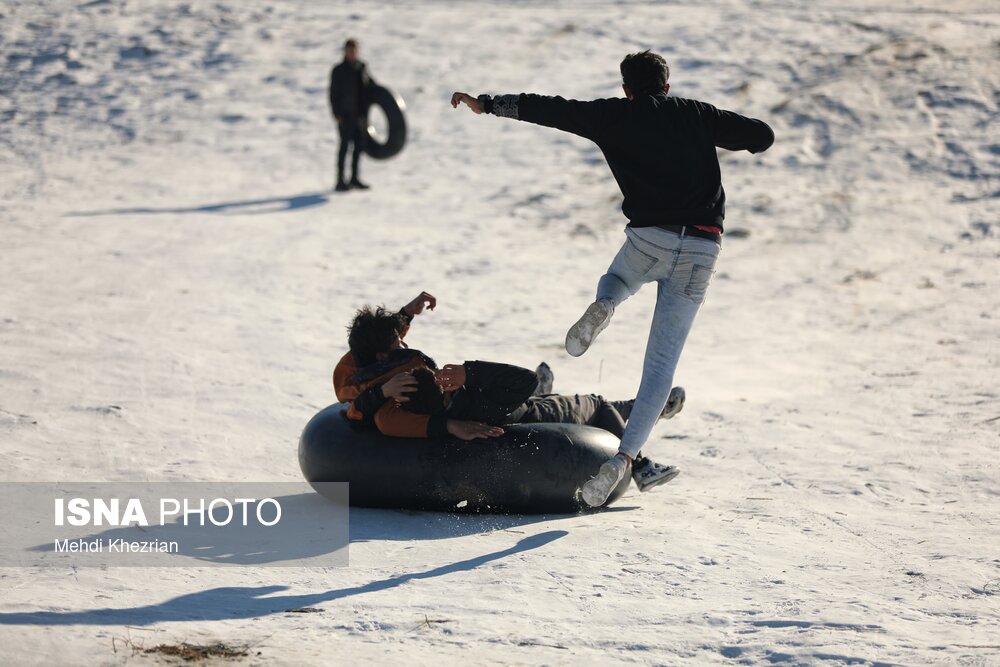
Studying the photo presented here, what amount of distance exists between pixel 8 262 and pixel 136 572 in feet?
23.1

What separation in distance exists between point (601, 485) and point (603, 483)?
0.04 ft

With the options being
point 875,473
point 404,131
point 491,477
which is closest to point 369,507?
point 491,477

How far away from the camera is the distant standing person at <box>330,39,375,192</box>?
45.4 feet

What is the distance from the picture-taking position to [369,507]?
5840 millimetres

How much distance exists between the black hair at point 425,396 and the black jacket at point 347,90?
885cm

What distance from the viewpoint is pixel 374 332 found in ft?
18.6

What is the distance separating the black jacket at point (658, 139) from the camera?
5.03m

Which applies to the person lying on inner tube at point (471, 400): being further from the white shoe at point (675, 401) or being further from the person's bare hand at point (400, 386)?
the white shoe at point (675, 401)

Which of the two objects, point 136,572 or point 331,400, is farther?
point 331,400

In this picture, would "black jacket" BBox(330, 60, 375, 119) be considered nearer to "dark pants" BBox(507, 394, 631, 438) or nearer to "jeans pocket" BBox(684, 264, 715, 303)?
"dark pants" BBox(507, 394, 631, 438)

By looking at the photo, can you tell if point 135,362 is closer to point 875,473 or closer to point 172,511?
point 172,511

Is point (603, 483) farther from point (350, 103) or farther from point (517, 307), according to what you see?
point (350, 103)

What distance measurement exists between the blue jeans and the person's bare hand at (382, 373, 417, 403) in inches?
38.9

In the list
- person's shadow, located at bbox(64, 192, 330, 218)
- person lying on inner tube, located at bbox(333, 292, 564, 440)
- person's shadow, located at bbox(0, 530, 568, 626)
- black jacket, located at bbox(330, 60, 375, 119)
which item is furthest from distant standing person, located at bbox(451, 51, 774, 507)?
black jacket, located at bbox(330, 60, 375, 119)
